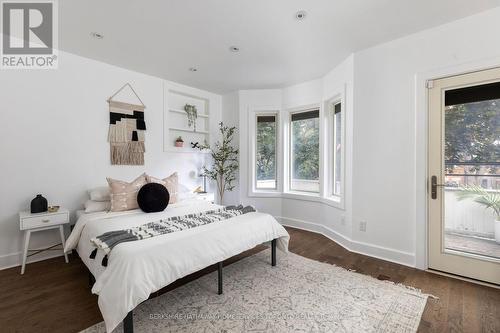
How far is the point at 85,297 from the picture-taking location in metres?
2.16

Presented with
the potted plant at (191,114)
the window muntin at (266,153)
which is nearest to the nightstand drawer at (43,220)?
the potted plant at (191,114)

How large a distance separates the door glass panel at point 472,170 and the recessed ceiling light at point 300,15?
1.73 metres

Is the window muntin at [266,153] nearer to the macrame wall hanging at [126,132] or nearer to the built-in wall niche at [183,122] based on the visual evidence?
the built-in wall niche at [183,122]

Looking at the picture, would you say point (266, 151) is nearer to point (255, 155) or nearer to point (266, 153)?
point (266, 153)

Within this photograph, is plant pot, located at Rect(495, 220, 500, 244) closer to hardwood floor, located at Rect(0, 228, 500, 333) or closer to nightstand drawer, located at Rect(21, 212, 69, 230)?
hardwood floor, located at Rect(0, 228, 500, 333)

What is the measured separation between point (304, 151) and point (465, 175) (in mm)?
2413

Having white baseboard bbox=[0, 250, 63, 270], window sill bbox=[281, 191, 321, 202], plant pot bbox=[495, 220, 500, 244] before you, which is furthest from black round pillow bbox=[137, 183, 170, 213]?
plant pot bbox=[495, 220, 500, 244]

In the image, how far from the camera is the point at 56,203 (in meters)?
3.06

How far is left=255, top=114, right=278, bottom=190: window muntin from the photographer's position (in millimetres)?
4824

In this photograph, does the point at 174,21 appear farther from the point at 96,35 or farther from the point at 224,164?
the point at 224,164

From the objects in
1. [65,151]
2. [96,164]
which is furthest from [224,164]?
[65,151]

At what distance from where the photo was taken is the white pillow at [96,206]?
292cm

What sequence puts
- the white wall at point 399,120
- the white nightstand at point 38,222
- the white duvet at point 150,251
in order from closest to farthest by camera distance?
the white duvet at point 150,251
the white wall at point 399,120
the white nightstand at point 38,222

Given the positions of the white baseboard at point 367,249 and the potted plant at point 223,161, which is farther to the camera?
the potted plant at point 223,161
